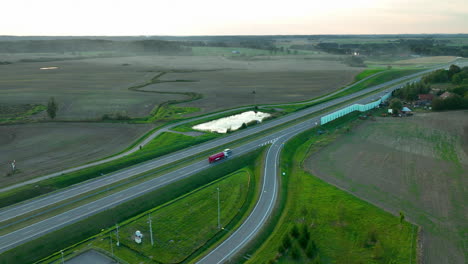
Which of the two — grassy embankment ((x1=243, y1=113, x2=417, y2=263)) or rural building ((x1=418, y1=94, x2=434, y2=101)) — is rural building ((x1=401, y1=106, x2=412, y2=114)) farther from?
grassy embankment ((x1=243, y1=113, x2=417, y2=263))

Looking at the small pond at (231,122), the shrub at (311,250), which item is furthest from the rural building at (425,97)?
the shrub at (311,250)

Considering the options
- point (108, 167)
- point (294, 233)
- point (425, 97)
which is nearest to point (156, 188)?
point (108, 167)

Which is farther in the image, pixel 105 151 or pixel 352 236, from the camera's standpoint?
pixel 105 151

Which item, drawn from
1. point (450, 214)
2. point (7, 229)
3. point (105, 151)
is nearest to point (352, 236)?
point (450, 214)

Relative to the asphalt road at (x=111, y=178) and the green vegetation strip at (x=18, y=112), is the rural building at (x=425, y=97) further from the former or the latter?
the green vegetation strip at (x=18, y=112)

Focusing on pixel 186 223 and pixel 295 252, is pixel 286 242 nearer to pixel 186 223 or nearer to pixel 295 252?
pixel 295 252

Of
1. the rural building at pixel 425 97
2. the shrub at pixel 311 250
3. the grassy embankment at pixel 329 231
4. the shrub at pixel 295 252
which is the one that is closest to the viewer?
the shrub at pixel 295 252

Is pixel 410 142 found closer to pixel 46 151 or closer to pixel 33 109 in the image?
pixel 46 151
